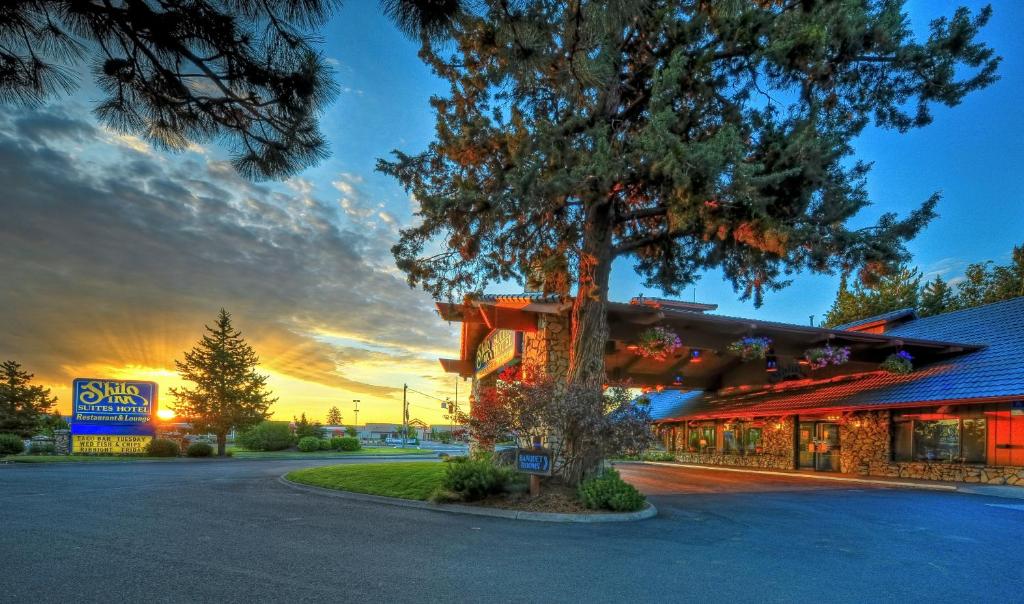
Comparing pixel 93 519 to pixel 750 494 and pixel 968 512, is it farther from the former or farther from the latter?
pixel 968 512

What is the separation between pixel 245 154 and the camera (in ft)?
16.6

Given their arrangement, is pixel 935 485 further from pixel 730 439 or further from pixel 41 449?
pixel 41 449

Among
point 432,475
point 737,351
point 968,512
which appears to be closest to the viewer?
point 968,512

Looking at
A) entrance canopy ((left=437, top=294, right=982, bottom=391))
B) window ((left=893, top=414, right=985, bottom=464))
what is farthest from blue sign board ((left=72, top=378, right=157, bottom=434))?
window ((left=893, top=414, right=985, bottom=464))

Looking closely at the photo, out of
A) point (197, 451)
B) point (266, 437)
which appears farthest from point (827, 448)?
point (266, 437)

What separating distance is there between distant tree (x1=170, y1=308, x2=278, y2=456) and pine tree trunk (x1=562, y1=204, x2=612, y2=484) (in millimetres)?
26056

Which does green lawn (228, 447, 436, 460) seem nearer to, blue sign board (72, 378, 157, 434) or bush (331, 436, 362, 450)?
bush (331, 436, 362, 450)

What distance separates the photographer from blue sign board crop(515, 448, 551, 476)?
10.7 meters

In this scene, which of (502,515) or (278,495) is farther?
(278,495)

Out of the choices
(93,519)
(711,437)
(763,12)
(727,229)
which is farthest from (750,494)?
(711,437)

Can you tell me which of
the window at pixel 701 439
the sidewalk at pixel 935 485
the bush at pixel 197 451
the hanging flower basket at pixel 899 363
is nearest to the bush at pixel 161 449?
the bush at pixel 197 451

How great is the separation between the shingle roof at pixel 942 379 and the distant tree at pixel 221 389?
25.0 metres

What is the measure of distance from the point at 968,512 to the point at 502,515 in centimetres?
911

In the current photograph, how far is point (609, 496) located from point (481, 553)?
405 centimetres
